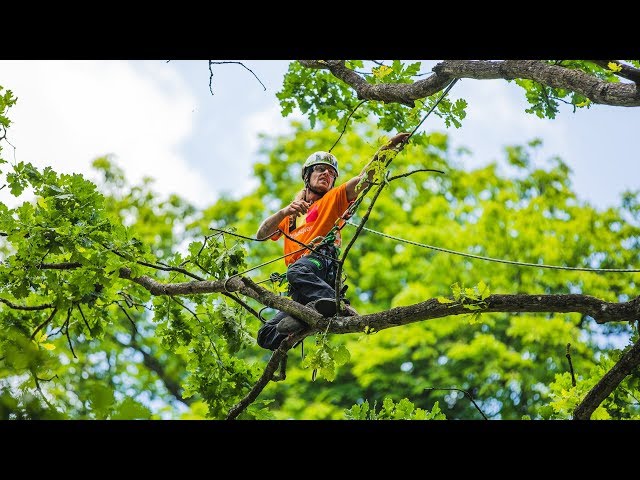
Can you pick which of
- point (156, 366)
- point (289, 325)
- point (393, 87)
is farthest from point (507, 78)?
point (156, 366)

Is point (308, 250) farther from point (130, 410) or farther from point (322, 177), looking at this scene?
point (130, 410)

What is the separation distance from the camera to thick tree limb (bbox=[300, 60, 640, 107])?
4391mm

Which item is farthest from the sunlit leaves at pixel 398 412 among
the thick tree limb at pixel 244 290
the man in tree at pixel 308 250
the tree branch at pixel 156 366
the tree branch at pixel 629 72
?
the tree branch at pixel 156 366

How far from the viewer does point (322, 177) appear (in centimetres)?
607

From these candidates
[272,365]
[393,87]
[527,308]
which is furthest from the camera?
[393,87]

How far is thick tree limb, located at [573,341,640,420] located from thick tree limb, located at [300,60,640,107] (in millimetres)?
1243

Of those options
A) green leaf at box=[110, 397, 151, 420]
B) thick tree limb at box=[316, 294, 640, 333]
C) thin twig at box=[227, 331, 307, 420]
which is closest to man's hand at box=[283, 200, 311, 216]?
thin twig at box=[227, 331, 307, 420]

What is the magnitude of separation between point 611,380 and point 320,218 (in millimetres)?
2042

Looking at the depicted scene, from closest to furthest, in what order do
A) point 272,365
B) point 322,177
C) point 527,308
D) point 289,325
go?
1. point 527,308
2. point 289,325
3. point 272,365
4. point 322,177

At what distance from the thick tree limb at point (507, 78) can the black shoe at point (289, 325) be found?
157 cm
